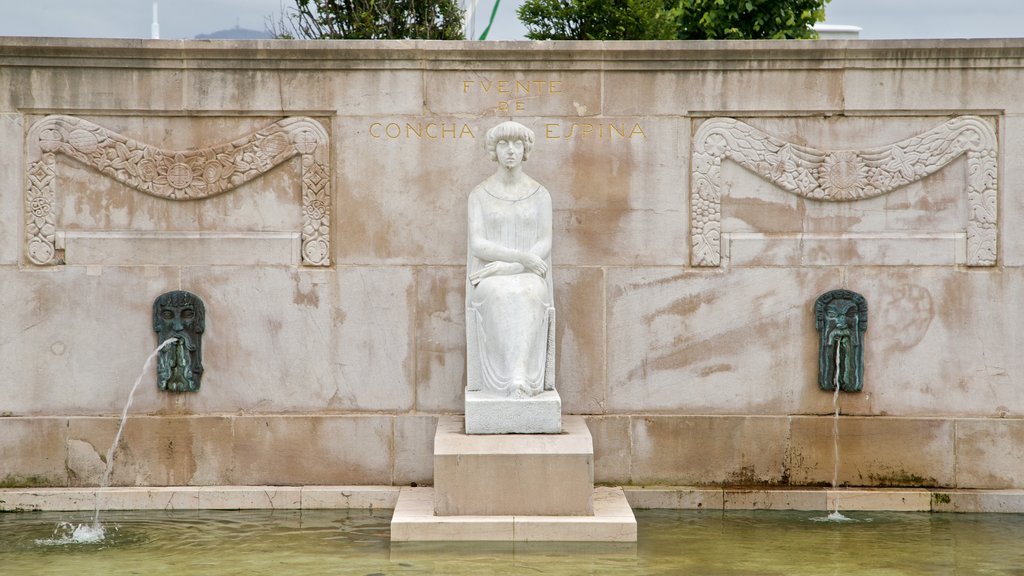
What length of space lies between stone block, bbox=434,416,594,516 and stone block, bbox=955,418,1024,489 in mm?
3337

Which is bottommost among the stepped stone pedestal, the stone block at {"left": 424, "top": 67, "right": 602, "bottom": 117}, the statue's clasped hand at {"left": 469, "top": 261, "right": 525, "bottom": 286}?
the stepped stone pedestal

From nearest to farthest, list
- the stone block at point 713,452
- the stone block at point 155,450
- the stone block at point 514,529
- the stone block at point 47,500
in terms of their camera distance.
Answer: the stone block at point 514,529 < the stone block at point 47,500 < the stone block at point 155,450 < the stone block at point 713,452

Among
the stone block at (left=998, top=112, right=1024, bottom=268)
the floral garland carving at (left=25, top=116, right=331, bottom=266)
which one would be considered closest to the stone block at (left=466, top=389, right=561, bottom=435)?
the floral garland carving at (left=25, top=116, right=331, bottom=266)

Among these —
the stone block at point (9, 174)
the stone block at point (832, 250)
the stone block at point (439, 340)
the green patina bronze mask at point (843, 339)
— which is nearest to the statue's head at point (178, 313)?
the stone block at point (9, 174)

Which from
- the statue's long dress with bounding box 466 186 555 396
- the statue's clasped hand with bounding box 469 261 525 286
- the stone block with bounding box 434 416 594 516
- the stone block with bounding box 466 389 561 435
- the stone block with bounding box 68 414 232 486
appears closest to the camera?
the stone block with bounding box 434 416 594 516

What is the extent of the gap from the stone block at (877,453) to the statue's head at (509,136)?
312cm

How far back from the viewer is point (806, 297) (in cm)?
990

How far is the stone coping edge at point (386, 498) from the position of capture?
955 centimetres

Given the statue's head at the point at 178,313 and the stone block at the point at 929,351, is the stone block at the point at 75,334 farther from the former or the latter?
the stone block at the point at 929,351

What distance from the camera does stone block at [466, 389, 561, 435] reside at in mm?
8664

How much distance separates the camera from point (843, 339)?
9.82 m

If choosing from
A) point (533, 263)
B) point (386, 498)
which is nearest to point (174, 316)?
point (386, 498)

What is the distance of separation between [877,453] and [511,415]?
312 centimetres

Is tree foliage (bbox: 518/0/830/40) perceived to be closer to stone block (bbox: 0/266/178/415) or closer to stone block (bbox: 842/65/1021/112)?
stone block (bbox: 842/65/1021/112)
